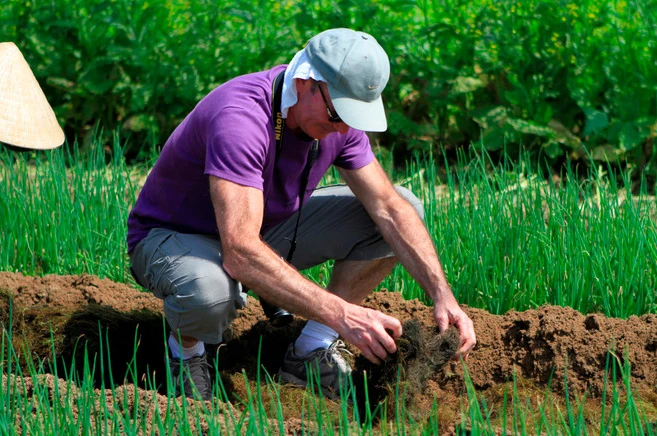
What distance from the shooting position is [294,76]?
2.67 meters

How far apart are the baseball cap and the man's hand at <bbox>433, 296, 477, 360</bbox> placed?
1.85ft

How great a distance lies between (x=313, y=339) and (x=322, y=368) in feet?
0.32

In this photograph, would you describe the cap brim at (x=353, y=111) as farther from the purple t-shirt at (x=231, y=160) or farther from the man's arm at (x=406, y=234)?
the man's arm at (x=406, y=234)

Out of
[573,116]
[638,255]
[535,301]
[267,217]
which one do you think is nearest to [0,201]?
[267,217]

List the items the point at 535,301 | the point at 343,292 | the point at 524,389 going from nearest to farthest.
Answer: the point at 524,389 < the point at 343,292 < the point at 535,301

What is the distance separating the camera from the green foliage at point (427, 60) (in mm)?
4875

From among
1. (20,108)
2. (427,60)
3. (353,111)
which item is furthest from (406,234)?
(427,60)

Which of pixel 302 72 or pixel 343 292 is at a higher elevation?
pixel 302 72

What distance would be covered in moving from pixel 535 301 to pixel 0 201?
213 cm

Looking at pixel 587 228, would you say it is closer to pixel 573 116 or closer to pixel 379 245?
pixel 379 245

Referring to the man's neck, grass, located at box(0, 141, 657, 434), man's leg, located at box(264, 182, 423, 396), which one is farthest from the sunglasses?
grass, located at box(0, 141, 657, 434)

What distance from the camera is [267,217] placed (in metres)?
3.03

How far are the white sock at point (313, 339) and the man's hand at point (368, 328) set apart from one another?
592 millimetres

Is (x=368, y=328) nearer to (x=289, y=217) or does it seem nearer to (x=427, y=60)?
(x=289, y=217)
